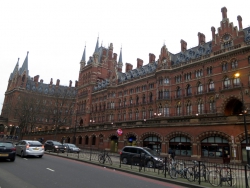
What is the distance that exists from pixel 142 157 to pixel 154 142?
65.4 ft

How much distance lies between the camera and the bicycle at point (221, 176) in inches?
432

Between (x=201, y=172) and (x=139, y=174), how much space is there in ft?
13.0

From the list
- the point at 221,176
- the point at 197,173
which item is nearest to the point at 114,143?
the point at 197,173

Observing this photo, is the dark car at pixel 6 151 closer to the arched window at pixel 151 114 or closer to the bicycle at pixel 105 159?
the bicycle at pixel 105 159

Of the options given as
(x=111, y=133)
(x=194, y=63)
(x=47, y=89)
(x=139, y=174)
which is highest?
(x=47, y=89)


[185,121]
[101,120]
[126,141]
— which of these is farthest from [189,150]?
[101,120]

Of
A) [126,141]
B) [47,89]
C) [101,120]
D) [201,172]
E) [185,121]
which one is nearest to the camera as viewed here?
[201,172]

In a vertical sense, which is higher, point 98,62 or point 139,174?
point 98,62

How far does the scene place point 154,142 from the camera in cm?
3597

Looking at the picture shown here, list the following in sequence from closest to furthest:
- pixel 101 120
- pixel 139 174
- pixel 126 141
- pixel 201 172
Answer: pixel 201 172 → pixel 139 174 → pixel 126 141 → pixel 101 120

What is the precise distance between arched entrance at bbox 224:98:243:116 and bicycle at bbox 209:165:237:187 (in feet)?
87.4

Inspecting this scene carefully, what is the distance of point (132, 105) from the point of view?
53.3 metres

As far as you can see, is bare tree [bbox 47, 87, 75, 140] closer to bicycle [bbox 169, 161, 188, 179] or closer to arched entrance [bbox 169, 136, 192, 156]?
arched entrance [bbox 169, 136, 192, 156]

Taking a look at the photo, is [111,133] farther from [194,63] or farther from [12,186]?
[12,186]
